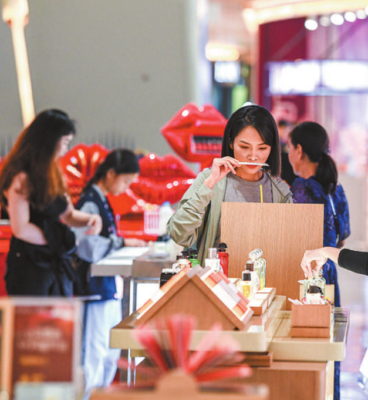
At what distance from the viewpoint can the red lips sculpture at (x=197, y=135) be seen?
4.61 metres

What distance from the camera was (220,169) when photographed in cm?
236

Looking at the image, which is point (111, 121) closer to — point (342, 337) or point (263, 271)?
point (263, 271)

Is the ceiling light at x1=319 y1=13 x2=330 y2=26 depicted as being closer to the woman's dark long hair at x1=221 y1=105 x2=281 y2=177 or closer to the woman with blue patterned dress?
the woman with blue patterned dress

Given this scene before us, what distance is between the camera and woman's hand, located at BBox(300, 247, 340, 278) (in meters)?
2.04

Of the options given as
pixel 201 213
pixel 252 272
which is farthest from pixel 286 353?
pixel 201 213

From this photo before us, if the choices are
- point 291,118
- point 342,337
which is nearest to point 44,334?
point 342,337

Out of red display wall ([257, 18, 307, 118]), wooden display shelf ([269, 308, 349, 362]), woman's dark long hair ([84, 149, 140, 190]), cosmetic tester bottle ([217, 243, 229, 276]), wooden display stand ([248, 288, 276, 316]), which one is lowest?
wooden display shelf ([269, 308, 349, 362])

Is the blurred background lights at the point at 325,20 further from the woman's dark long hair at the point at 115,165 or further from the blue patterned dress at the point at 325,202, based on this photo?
the blue patterned dress at the point at 325,202

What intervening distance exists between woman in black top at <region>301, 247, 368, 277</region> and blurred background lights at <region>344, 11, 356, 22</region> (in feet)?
29.5

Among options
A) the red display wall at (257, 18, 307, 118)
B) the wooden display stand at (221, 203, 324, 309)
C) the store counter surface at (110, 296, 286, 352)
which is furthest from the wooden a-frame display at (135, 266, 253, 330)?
the red display wall at (257, 18, 307, 118)

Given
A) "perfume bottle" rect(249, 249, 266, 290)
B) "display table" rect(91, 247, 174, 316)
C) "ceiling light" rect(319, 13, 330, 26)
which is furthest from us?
"ceiling light" rect(319, 13, 330, 26)

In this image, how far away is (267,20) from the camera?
10.8m

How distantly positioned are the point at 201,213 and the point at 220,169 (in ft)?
0.62

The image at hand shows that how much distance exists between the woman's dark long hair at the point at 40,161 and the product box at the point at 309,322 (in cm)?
130
